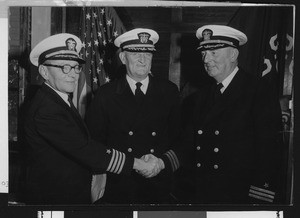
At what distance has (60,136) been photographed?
4.69 feet

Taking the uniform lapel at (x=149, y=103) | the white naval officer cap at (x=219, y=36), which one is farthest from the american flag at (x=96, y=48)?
the white naval officer cap at (x=219, y=36)

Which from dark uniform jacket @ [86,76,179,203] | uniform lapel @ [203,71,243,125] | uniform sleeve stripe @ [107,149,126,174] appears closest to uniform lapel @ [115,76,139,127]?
dark uniform jacket @ [86,76,179,203]

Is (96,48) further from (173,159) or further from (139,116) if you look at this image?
(173,159)

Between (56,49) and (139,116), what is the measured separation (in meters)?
0.30

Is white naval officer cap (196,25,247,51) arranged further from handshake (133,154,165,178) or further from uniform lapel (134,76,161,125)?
handshake (133,154,165,178)

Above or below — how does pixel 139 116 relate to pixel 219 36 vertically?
below

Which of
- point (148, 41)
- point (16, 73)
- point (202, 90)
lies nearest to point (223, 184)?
point (202, 90)

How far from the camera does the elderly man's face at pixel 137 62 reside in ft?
4.72

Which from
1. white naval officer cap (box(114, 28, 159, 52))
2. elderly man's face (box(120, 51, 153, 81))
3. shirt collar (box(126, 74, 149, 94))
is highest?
white naval officer cap (box(114, 28, 159, 52))

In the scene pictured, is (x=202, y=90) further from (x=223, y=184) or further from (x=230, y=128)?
(x=223, y=184)

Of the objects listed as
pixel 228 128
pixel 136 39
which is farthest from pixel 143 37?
pixel 228 128

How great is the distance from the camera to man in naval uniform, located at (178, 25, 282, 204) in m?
1.44

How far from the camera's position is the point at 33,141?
144 centimetres

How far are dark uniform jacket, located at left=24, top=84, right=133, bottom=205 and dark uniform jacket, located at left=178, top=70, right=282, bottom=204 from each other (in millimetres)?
199
